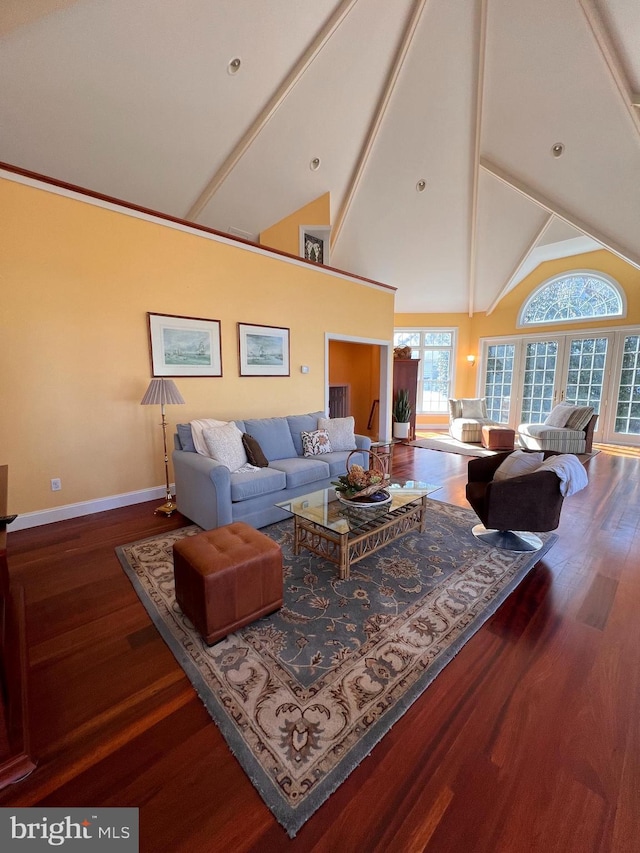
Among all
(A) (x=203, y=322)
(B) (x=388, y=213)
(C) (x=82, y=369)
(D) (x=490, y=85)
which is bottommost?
(C) (x=82, y=369)

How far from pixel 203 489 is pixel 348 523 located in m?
1.33

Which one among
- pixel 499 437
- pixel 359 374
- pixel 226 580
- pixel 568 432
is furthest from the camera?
pixel 359 374

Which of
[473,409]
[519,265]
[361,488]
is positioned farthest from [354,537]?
[519,265]

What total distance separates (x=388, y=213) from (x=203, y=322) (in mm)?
4170

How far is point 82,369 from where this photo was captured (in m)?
3.32

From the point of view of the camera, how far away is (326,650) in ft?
5.82

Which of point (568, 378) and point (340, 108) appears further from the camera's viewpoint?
point (568, 378)

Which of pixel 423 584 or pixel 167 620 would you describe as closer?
pixel 167 620

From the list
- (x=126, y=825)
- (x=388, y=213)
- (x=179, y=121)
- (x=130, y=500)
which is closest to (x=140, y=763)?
(x=126, y=825)

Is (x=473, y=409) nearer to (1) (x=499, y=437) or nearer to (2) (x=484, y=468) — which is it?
(1) (x=499, y=437)

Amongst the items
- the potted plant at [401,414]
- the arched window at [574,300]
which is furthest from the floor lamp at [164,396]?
the arched window at [574,300]

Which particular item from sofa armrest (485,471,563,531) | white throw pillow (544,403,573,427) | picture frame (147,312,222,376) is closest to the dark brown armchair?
sofa armrest (485,471,563,531)

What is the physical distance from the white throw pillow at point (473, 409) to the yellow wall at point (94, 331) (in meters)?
5.10

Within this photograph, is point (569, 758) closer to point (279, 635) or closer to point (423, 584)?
point (423, 584)
